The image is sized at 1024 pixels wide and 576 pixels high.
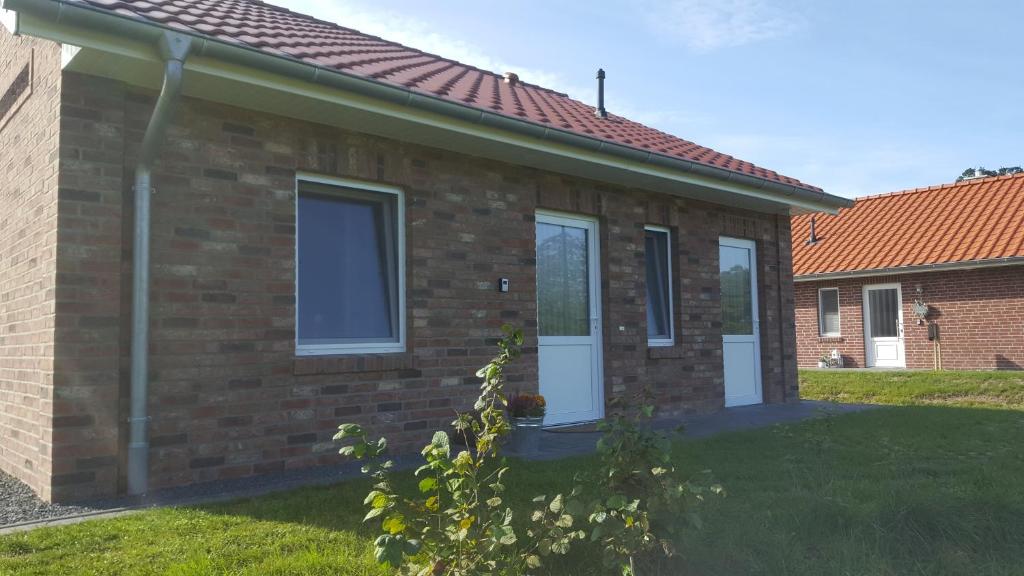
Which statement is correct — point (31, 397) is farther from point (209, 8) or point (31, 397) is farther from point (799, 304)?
point (799, 304)

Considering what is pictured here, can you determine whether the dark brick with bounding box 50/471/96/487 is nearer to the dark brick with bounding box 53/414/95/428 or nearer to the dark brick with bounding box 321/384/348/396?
the dark brick with bounding box 53/414/95/428

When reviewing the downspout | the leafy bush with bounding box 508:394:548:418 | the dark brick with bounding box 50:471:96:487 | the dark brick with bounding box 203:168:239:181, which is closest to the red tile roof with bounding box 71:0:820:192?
the downspout

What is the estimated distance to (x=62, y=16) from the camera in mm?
4156

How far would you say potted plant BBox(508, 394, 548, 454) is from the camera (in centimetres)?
625

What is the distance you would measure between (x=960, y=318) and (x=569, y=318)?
12.8 m

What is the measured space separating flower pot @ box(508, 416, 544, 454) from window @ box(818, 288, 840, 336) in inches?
603

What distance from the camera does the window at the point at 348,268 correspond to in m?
6.12

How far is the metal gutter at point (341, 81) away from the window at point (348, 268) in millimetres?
1036

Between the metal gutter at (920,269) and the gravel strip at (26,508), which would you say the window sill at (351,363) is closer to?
the gravel strip at (26,508)

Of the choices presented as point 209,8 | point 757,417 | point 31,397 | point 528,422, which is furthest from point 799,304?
point 31,397

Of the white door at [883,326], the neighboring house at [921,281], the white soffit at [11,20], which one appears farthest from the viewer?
the white door at [883,326]

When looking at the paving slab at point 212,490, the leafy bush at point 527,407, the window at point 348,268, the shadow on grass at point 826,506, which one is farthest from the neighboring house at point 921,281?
the window at point 348,268

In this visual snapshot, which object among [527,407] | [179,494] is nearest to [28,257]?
[179,494]

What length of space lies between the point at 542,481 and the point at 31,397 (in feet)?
11.5
